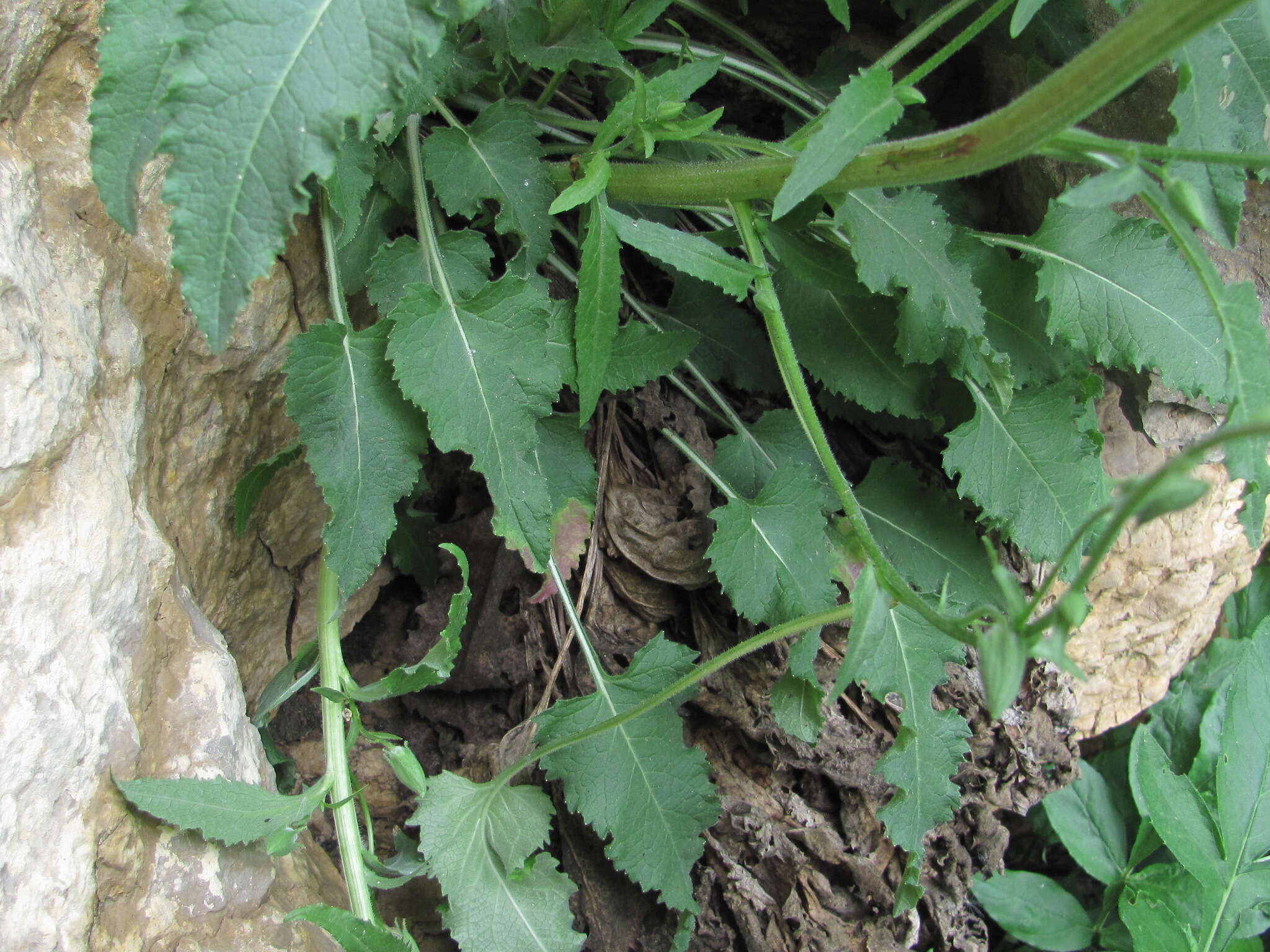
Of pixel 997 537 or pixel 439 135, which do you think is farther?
pixel 997 537

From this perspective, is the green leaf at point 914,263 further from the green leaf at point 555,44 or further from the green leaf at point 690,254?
the green leaf at point 555,44

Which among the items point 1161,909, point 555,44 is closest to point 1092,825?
point 1161,909

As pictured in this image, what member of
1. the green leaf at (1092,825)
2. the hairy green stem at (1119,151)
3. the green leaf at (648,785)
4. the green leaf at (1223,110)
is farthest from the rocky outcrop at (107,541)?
the green leaf at (1092,825)

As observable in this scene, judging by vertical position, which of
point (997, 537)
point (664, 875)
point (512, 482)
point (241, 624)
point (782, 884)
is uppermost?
point (512, 482)

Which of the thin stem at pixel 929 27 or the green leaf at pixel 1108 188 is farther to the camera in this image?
the thin stem at pixel 929 27

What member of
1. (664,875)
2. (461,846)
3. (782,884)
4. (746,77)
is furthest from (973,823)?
(746,77)

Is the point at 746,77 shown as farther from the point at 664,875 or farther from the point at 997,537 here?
the point at 664,875

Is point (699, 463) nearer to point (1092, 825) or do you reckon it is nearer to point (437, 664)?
point (437, 664)

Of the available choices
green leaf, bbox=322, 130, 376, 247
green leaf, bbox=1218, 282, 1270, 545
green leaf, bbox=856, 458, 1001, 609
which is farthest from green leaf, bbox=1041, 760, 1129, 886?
green leaf, bbox=322, 130, 376, 247
